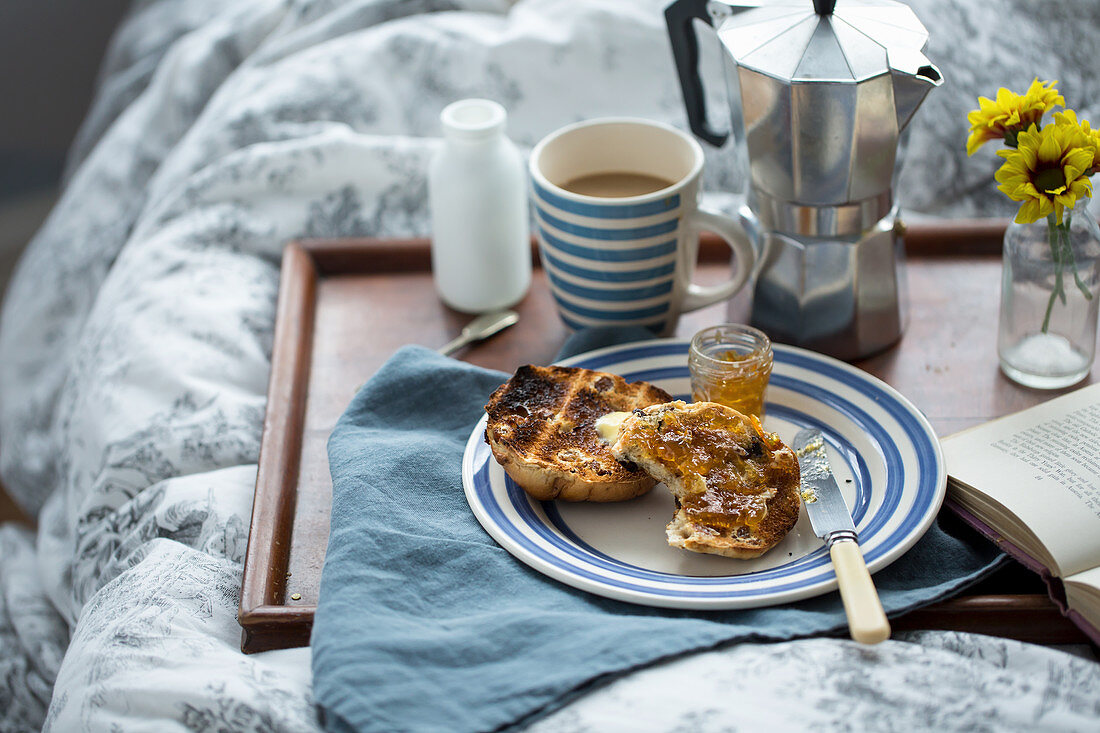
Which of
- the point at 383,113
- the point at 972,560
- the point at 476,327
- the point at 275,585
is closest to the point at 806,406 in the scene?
the point at 972,560

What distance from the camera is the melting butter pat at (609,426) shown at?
2.48ft

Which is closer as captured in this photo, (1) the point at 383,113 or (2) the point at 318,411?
(2) the point at 318,411

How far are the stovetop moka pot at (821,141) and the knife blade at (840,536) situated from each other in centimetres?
16

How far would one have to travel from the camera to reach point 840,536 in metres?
0.67

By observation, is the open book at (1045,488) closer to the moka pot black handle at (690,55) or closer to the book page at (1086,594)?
the book page at (1086,594)

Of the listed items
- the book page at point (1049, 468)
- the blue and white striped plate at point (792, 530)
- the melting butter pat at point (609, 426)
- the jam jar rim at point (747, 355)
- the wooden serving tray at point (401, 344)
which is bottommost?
the wooden serving tray at point (401, 344)

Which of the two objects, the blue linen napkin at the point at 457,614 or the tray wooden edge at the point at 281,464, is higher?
the blue linen napkin at the point at 457,614

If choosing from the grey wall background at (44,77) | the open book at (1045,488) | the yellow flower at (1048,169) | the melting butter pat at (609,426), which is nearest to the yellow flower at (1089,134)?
the yellow flower at (1048,169)

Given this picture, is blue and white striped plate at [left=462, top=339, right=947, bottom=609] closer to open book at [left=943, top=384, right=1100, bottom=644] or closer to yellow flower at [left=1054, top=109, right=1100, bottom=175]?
open book at [left=943, top=384, right=1100, bottom=644]

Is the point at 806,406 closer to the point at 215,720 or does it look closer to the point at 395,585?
the point at 395,585

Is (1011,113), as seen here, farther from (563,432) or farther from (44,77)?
(44,77)

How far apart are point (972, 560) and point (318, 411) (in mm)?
543

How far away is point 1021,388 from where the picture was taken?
0.88 m

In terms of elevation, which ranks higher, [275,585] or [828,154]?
[828,154]
